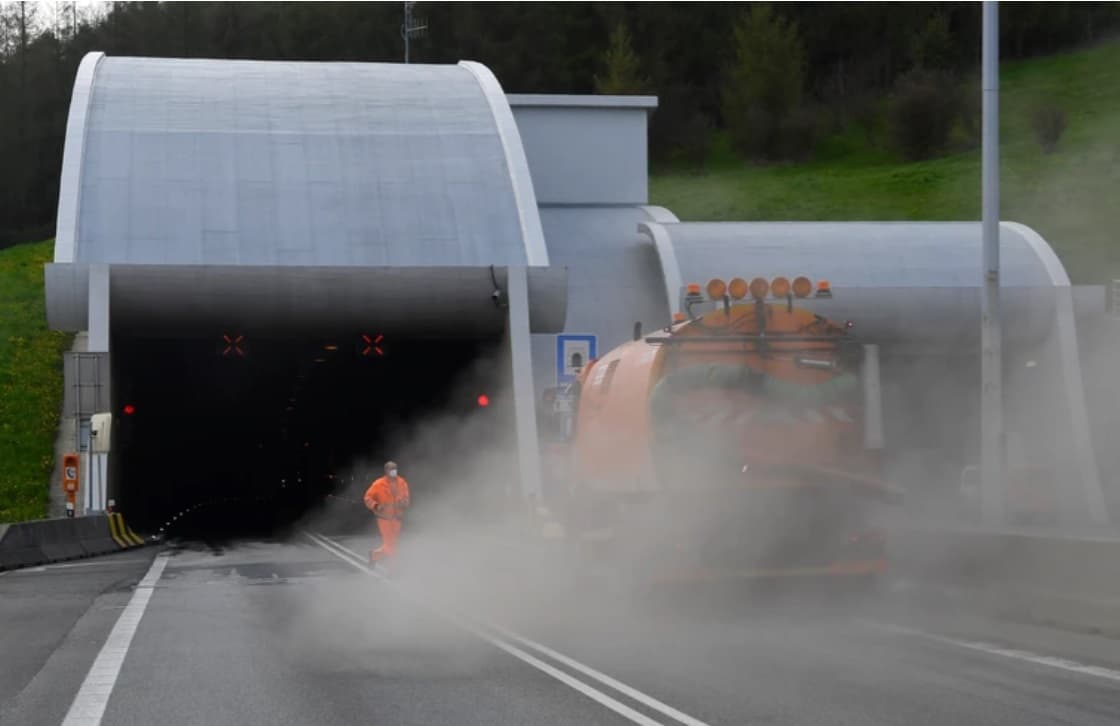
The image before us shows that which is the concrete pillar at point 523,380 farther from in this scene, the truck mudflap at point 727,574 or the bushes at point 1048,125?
the bushes at point 1048,125

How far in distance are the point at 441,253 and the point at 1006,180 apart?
60.5m

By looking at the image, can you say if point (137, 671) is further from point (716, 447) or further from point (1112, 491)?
point (1112, 491)

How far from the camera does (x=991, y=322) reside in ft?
72.0

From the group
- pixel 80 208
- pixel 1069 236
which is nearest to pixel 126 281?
pixel 80 208

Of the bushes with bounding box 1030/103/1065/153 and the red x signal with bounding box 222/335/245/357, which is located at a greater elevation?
the bushes with bounding box 1030/103/1065/153

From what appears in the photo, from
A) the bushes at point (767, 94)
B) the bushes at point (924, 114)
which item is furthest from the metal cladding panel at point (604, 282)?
the bushes at point (767, 94)

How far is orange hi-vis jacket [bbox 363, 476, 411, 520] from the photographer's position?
2480cm

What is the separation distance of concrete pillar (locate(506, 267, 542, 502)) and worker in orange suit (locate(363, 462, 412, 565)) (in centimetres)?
996

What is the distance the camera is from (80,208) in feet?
126

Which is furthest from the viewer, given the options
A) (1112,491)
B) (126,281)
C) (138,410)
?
(138,410)

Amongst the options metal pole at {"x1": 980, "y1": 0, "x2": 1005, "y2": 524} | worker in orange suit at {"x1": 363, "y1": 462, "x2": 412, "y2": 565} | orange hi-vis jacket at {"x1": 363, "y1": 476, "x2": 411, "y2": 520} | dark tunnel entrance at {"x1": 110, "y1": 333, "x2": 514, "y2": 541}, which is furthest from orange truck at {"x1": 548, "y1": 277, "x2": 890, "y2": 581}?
dark tunnel entrance at {"x1": 110, "y1": 333, "x2": 514, "y2": 541}

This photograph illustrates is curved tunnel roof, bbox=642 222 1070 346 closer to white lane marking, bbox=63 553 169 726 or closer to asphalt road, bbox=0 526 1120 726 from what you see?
asphalt road, bbox=0 526 1120 726

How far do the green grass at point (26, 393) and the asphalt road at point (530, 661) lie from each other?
80.6 feet

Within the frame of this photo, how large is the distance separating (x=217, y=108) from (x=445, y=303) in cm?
922
